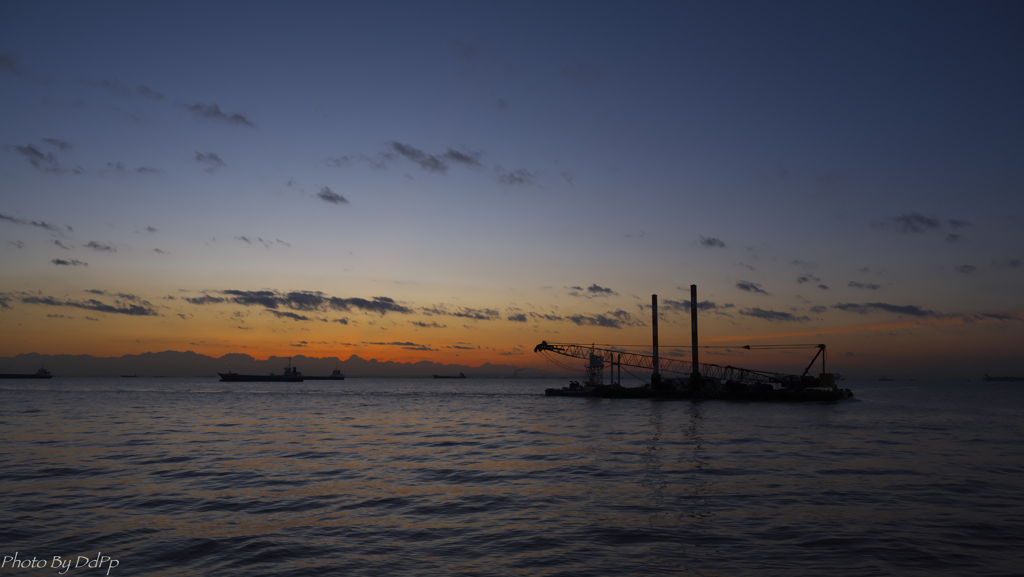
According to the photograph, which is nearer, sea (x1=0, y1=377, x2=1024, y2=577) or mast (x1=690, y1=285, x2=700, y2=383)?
sea (x1=0, y1=377, x2=1024, y2=577)

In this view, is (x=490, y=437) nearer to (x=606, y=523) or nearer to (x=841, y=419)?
(x=606, y=523)

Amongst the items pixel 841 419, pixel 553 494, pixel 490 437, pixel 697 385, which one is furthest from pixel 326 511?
pixel 697 385

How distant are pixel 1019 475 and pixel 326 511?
111 feet

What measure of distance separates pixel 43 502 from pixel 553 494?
19470mm

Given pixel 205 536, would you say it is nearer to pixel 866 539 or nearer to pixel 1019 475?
pixel 866 539

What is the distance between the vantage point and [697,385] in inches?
4678

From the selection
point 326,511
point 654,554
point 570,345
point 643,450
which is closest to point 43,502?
point 326,511

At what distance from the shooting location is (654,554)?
15.1m

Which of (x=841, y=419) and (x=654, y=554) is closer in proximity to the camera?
(x=654, y=554)

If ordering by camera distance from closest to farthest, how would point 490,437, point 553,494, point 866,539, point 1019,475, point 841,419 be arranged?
1. point 866,539
2. point 553,494
3. point 1019,475
4. point 490,437
5. point 841,419

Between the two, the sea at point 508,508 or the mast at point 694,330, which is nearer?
the sea at point 508,508

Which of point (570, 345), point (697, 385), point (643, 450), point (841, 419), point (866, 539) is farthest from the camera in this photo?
point (570, 345)

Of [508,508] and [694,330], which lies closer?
[508,508]

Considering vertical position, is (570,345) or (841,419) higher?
(570,345)
